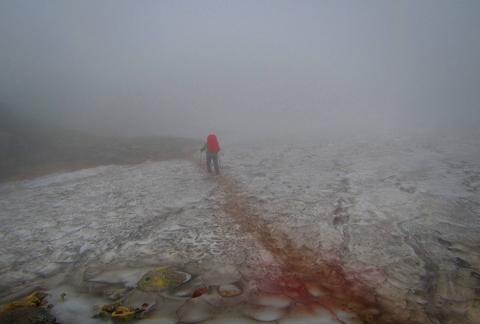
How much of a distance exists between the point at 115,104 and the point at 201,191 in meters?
47.6

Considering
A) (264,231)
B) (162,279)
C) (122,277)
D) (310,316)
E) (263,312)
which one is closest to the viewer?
(310,316)

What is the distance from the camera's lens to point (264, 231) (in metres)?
8.18

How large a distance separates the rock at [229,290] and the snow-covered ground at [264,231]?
24 centimetres

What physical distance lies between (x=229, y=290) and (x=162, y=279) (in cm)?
134

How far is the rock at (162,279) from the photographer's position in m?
5.76

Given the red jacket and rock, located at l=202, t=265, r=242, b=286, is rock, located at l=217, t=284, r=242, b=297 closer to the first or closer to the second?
rock, located at l=202, t=265, r=242, b=286

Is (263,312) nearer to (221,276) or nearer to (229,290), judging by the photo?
(229,290)

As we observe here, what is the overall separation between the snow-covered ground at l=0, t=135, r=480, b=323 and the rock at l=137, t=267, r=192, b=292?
283mm

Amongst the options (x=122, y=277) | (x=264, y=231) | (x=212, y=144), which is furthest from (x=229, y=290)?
(x=212, y=144)

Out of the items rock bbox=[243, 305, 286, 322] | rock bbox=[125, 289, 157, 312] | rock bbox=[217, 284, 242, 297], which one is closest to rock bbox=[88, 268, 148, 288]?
rock bbox=[125, 289, 157, 312]

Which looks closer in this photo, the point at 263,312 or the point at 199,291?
the point at 263,312

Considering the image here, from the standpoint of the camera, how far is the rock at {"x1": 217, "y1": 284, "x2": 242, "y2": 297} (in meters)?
5.46

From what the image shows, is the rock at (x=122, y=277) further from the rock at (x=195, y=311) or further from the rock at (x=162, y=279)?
the rock at (x=195, y=311)

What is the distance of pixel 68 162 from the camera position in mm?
20031
